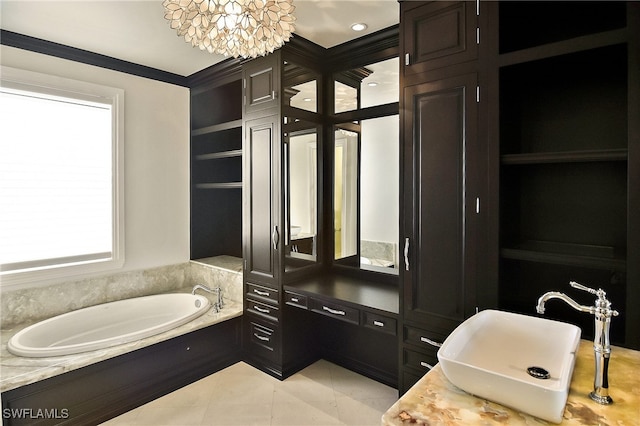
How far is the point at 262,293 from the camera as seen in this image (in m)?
3.05

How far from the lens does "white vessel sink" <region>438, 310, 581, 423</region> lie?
102 cm

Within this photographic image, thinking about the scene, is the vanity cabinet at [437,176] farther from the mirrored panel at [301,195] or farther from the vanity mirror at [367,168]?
the mirrored panel at [301,195]

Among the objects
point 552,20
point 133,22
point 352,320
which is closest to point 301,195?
point 352,320

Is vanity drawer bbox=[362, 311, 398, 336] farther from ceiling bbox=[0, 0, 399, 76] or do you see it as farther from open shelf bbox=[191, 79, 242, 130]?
open shelf bbox=[191, 79, 242, 130]

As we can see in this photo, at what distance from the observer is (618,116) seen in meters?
1.78

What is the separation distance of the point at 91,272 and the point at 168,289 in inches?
30.0

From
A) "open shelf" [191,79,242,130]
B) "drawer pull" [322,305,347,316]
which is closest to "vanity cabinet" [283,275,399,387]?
"drawer pull" [322,305,347,316]

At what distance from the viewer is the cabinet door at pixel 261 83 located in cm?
285

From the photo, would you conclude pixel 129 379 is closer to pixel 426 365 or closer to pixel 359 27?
pixel 426 365

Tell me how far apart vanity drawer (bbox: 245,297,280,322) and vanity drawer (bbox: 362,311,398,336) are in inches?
34.1

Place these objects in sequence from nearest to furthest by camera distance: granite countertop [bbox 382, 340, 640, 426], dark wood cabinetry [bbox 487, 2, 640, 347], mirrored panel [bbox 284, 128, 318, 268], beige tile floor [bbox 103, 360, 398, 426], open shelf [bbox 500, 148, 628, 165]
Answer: granite countertop [bbox 382, 340, 640, 426], open shelf [bbox 500, 148, 628, 165], dark wood cabinetry [bbox 487, 2, 640, 347], beige tile floor [bbox 103, 360, 398, 426], mirrored panel [bbox 284, 128, 318, 268]

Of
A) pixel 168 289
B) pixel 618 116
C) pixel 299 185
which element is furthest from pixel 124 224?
pixel 618 116

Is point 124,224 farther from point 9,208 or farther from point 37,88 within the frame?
point 37,88

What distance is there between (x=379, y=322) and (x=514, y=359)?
0.96 meters
